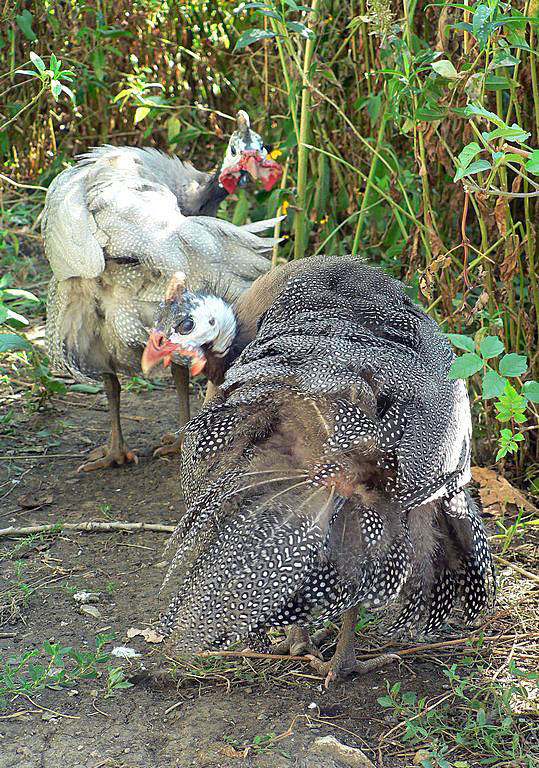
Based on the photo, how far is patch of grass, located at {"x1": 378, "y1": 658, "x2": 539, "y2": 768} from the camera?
2279 mm

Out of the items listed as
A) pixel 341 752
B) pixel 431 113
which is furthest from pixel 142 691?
pixel 431 113

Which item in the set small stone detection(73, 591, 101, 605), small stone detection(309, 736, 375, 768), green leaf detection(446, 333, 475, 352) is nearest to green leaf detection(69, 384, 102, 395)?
small stone detection(73, 591, 101, 605)

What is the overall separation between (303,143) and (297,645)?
6.53 ft

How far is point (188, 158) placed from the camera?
6.86 m

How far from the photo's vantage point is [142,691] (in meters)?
2.54

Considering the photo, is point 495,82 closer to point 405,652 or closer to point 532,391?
point 532,391

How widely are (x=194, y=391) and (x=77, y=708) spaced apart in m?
2.43

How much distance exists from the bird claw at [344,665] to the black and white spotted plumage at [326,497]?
0.23 metres

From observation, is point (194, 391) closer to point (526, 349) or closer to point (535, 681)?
point (526, 349)

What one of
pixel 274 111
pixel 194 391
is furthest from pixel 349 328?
pixel 274 111

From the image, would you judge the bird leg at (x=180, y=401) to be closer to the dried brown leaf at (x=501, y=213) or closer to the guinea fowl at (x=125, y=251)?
the guinea fowl at (x=125, y=251)

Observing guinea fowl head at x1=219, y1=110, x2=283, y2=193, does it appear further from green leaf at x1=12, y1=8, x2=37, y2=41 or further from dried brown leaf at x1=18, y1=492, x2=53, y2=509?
green leaf at x1=12, y1=8, x2=37, y2=41

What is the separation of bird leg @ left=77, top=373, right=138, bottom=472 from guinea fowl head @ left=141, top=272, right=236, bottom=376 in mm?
949

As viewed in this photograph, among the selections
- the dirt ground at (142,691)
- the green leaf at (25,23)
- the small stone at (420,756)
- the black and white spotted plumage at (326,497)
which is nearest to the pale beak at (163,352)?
the black and white spotted plumage at (326,497)
